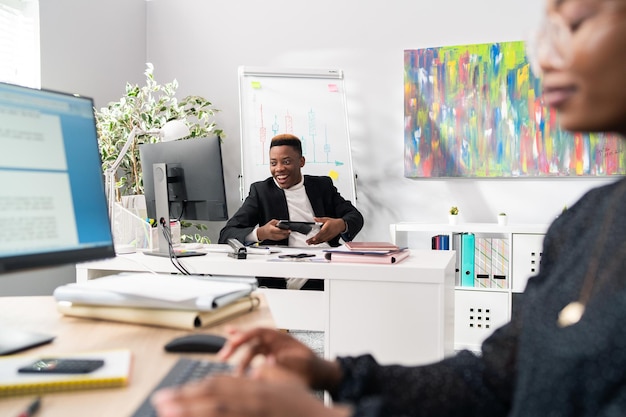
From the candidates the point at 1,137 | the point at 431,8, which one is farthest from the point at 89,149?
the point at 431,8

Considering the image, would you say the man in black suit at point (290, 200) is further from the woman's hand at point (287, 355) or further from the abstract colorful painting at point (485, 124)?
the woman's hand at point (287, 355)

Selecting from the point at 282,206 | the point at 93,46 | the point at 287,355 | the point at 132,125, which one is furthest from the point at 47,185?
the point at 93,46

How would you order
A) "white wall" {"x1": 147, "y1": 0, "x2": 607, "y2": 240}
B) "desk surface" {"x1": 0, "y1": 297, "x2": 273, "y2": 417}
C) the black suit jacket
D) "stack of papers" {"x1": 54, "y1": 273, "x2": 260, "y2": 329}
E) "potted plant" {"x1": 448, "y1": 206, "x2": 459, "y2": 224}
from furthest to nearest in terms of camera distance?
"white wall" {"x1": 147, "y1": 0, "x2": 607, "y2": 240} → "potted plant" {"x1": 448, "y1": 206, "x2": 459, "y2": 224} → the black suit jacket → "stack of papers" {"x1": 54, "y1": 273, "x2": 260, "y2": 329} → "desk surface" {"x1": 0, "y1": 297, "x2": 273, "y2": 417}

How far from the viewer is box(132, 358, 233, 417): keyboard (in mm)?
797

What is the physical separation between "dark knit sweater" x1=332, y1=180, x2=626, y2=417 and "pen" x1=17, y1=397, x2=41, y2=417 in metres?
0.39

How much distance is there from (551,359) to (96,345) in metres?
0.74

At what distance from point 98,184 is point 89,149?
7 centimetres

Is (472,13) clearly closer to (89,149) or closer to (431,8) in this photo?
(431,8)

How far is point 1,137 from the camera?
989 millimetres

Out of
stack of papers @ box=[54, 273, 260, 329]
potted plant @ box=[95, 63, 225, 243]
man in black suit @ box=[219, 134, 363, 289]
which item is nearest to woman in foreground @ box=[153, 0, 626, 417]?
stack of papers @ box=[54, 273, 260, 329]

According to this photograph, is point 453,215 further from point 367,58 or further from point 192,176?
point 192,176

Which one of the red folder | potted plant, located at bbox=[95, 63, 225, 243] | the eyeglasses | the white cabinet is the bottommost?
the white cabinet

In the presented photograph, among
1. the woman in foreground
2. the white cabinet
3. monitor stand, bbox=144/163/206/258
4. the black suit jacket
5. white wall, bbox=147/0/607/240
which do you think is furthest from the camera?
white wall, bbox=147/0/607/240

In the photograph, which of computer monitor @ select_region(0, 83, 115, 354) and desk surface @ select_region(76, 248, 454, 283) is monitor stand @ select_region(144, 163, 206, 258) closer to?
desk surface @ select_region(76, 248, 454, 283)
